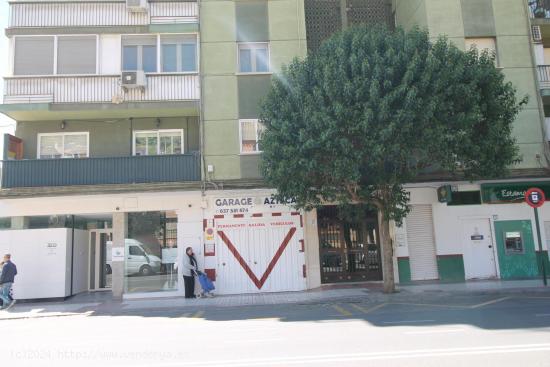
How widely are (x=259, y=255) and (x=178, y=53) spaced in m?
8.00

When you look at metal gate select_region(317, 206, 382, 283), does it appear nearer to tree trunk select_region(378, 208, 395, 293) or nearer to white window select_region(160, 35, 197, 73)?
tree trunk select_region(378, 208, 395, 293)

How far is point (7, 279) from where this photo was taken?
14.2 metres

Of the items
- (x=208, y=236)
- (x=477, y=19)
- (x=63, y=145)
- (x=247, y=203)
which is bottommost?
(x=208, y=236)

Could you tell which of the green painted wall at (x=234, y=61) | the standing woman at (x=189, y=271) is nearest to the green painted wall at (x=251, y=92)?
the green painted wall at (x=234, y=61)

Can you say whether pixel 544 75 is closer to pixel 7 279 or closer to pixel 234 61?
pixel 234 61

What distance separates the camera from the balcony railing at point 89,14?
53.8 feet

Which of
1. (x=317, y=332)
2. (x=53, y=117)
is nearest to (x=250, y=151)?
(x=53, y=117)

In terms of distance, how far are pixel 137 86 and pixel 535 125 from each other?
14.4m

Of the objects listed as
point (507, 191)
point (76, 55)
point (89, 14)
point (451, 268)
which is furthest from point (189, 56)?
point (507, 191)

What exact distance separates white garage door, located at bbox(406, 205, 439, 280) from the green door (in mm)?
2369

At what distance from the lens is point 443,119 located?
12641 millimetres

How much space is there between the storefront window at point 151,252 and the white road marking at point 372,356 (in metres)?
9.89

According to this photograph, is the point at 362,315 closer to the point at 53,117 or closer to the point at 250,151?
the point at 250,151

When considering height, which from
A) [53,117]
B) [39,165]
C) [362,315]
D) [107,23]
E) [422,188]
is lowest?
[362,315]
